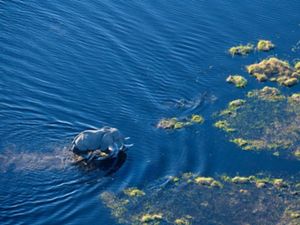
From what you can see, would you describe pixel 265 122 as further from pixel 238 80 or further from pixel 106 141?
pixel 106 141

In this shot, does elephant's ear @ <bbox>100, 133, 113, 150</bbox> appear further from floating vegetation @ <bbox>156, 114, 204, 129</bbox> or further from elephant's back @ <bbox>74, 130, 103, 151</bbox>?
floating vegetation @ <bbox>156, 114, 204, 129</bbox>

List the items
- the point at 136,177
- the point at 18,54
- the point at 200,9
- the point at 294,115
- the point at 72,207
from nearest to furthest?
the point at 72,207, the point at 136,177, the point at 294,115, the point at 18,54, the point at 200,9

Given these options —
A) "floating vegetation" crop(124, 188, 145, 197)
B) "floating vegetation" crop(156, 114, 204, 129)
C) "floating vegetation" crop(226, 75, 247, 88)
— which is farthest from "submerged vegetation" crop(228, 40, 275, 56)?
"floating vegetation" crop(124, 188, 145, 197)

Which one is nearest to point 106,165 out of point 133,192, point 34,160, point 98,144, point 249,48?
point 98,144

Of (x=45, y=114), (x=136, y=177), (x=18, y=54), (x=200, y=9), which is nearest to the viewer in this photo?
(x=136, y=177)

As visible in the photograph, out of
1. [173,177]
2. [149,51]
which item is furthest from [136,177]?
[149,51]

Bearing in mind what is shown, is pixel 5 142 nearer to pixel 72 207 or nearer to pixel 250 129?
pixel 72 207

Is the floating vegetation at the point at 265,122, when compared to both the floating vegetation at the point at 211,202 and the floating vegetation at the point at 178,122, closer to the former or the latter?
the floating vegetation at the point at 178,122
